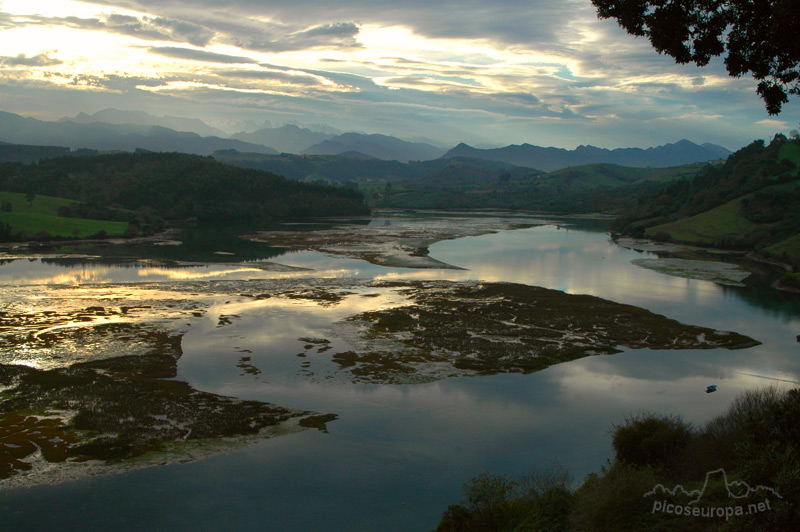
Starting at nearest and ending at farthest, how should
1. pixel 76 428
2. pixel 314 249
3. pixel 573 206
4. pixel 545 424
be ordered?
pixel 76 428 → pixel 545 424 → pixel 314 249 → pixel 573 206

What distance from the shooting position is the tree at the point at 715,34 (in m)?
15.5

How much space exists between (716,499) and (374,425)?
11729mm

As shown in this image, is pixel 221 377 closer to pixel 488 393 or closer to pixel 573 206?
pixel 488 393

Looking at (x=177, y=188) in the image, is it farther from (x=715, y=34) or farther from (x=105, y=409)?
(x=715, y=34)

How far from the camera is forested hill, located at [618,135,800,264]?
253ft

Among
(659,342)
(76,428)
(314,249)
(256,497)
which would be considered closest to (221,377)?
(76,428)

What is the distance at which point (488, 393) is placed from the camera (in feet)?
78.8

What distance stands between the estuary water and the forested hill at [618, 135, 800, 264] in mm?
39459

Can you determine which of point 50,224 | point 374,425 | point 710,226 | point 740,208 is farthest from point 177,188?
point 374,425

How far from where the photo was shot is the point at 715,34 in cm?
1584

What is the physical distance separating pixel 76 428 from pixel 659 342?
26.7 meters

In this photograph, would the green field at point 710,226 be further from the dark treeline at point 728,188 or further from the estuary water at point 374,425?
the estuary water at point 374,425

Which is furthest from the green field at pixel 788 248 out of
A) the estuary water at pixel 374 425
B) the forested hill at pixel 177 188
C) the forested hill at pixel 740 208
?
the forested hill at pixel 177 188

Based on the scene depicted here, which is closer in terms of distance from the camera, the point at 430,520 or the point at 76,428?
the point at 430,520
